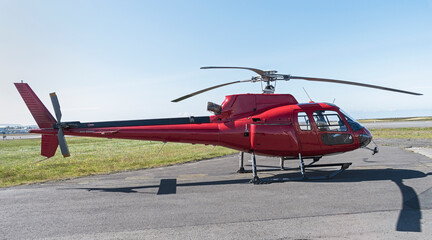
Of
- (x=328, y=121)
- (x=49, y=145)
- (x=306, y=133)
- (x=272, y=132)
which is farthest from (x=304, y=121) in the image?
(x=49, y=145)

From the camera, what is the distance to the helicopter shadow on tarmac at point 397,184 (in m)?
6.25

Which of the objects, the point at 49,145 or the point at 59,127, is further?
the point at 49,145

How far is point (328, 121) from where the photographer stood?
11.5 metres

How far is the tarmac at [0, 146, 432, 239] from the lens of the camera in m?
5.93

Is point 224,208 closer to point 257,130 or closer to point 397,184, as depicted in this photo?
point 257,130

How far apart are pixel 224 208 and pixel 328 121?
6.34 metres

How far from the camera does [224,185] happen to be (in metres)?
10.3

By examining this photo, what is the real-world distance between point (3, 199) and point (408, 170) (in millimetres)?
15287

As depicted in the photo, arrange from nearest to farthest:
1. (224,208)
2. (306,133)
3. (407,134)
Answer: (224,208) → (306,133) → (407,134)

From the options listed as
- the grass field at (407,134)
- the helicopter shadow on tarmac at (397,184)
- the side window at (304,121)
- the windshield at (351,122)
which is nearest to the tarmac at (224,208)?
the helicopter shadow on tarmac at (397,184)

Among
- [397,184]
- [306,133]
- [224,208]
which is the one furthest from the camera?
[306,133]

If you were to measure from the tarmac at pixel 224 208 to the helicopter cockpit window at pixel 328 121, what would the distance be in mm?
1949

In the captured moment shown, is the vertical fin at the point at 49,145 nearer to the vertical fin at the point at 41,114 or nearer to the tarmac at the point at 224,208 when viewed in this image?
the vertical fin at the point at 41,114

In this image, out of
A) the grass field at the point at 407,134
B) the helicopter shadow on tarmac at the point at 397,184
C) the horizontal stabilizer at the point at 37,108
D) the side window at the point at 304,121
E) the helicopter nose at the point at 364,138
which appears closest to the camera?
the helicopter shadow on tarmac at the point at 397,184
